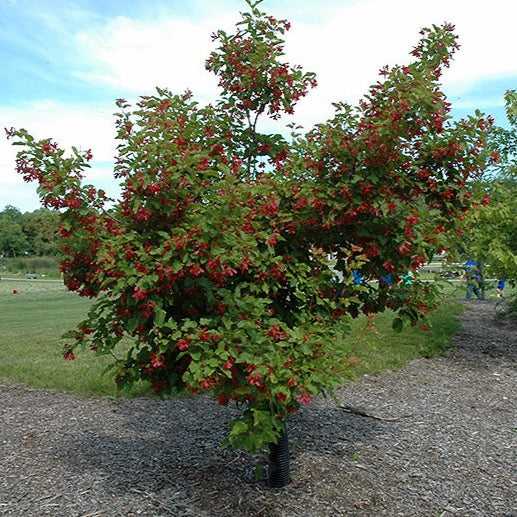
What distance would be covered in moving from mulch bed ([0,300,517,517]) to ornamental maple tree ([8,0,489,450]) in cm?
81

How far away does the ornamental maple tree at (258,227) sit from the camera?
2859mm

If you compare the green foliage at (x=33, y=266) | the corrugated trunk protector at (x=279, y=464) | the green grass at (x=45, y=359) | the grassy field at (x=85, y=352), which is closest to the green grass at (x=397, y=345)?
the grassy field at (x=85, y=352)

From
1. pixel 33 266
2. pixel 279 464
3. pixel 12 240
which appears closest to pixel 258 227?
pixel 279 464

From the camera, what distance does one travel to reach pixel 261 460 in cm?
423

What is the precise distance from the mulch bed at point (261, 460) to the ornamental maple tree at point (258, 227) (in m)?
0.81

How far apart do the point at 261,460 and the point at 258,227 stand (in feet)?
6.73

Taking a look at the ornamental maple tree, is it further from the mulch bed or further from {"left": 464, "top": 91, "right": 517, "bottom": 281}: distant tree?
{"left": 464, "top": 91, "right": 517, "bottom": 281}: distant tree

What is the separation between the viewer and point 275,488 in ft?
12.3

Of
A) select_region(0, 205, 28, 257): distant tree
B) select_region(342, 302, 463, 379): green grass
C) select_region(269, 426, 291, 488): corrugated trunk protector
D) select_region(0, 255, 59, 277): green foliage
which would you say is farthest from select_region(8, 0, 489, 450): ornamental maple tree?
select_region(0, 205, 28, 257): distant tree

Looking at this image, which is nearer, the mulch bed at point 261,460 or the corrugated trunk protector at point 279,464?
the mulch bed at point 261,460

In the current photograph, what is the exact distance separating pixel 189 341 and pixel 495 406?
13.7 ft

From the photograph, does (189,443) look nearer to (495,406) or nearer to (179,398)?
(179,398)

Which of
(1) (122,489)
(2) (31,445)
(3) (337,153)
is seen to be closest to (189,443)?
(1) (122,489)

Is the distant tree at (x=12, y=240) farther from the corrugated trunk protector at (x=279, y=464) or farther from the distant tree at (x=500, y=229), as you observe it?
the corrugated trunk protector at (x=279, y=464)
